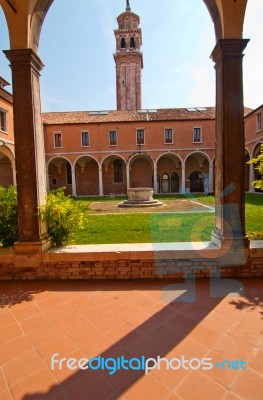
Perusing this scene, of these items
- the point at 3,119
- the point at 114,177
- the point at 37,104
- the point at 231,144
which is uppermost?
the point at 3,119

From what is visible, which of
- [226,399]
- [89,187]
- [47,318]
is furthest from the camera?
[89,187]

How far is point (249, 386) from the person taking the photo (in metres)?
1.69

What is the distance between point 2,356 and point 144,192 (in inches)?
545

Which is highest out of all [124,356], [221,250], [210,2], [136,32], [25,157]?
[136,32]

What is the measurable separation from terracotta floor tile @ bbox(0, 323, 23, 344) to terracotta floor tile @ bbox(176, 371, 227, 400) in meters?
1.65

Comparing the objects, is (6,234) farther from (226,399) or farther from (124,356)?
(226,399)

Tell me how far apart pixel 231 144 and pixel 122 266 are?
2.53 metres

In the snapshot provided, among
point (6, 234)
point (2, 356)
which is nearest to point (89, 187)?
point (6, 234)

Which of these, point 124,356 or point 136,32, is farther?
point 136,32

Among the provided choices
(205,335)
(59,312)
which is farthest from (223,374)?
(59,312)

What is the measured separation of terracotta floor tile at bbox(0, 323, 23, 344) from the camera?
2286 millimetres

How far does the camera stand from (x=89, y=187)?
94.5 feet

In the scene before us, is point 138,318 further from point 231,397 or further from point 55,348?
point 231,397

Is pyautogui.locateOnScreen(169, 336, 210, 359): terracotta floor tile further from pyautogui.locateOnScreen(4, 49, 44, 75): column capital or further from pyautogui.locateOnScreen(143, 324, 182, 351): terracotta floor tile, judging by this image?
pyautogui.locateOnScreen(4, 49, 44, 75): column capital
